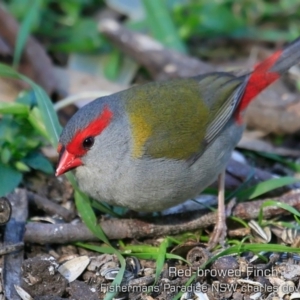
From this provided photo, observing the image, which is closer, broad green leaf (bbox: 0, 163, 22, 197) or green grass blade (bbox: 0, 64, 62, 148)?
broad green leaf (bbox: 0, 163, 22, 197)

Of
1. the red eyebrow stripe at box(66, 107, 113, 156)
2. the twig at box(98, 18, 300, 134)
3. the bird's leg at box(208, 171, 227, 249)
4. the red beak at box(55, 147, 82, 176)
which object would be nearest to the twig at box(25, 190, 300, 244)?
the bird's leg at box(208, 171, 227, 249)

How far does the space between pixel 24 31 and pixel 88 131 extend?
201cm

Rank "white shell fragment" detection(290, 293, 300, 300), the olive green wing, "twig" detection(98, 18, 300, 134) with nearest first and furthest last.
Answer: "white shell fragment" detection(290, 293, 300, 300) → the olive green wing → "twig" detection(98, 18, 300, 134)

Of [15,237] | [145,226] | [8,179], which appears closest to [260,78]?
[145,226]

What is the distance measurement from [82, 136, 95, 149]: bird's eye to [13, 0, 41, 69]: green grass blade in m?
1.82

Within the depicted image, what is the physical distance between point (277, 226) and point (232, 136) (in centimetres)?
67

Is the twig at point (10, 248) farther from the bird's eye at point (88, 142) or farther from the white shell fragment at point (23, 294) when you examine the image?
the bird's eye at point (88, 142)

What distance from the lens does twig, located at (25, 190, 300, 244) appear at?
4.27 m

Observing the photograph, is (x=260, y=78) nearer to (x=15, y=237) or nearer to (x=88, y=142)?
(x=88, y=142)

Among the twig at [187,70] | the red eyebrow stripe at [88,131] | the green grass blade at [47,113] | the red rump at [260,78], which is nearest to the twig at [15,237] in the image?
the green grass blade at [47,113]

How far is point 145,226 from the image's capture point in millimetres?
4379

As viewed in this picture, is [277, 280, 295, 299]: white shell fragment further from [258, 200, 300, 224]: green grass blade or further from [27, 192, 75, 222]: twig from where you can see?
[27, 192, 75, 222]: twig

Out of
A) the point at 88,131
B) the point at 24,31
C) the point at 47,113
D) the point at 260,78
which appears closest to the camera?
the point at 88,131

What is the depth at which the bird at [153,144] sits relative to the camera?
4094 mm
